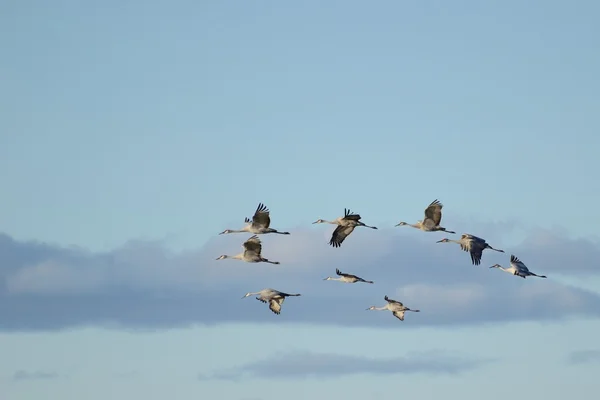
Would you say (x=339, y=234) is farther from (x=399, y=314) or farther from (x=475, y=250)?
(x=475, y=250)

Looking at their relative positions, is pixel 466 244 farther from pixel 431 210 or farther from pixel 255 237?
pixel 255 237

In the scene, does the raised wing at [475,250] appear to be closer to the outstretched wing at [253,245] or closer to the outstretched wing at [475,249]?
the outstretched wing at [475,249]

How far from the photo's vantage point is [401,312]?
163 m

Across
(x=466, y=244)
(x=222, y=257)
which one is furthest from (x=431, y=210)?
(x=222, y=257)

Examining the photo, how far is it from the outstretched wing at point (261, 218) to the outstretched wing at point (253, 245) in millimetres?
1947

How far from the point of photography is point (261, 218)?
155 m

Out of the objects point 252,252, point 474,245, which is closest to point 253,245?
point 252,252

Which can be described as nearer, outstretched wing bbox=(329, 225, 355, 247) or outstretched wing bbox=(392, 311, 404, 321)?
outstretched wing bbox=(329, 225, 355, 247)

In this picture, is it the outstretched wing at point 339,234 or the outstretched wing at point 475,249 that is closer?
the outstretched wing at point 475,249

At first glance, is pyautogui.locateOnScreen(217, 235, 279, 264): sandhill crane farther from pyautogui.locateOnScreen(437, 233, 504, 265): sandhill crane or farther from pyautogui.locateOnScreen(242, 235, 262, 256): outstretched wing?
pyautogui.locateOnScreen(437, 233, 504, 265): sandhill crane

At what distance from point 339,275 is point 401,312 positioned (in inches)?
187

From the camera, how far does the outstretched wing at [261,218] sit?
154250 mm

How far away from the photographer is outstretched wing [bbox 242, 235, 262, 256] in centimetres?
15700

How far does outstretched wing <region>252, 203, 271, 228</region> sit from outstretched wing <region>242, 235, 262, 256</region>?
1947 millimetres
